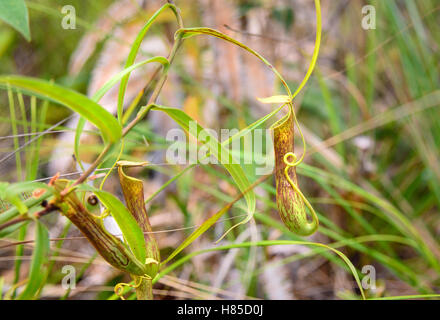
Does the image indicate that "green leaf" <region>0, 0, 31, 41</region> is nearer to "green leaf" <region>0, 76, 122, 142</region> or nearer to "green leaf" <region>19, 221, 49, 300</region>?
"green leaf" <region>0, 76, 122, 142</region>

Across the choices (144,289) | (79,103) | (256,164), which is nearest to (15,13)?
(79,103)

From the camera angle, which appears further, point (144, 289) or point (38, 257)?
point (144, 289)

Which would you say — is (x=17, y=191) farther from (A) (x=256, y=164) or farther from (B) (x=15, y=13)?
(A) (x=256, y=164)

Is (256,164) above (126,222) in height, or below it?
above

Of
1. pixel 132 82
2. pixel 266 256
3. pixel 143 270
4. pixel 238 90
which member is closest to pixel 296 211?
pixel 143 270

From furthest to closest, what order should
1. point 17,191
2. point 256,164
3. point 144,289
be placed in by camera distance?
1. point 256,164
2. point 144,289
3. point 17,191

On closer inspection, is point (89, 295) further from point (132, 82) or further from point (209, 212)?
point (132, 82)

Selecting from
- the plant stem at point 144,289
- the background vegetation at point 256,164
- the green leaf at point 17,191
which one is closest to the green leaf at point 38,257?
the green leaf at point 17,191
